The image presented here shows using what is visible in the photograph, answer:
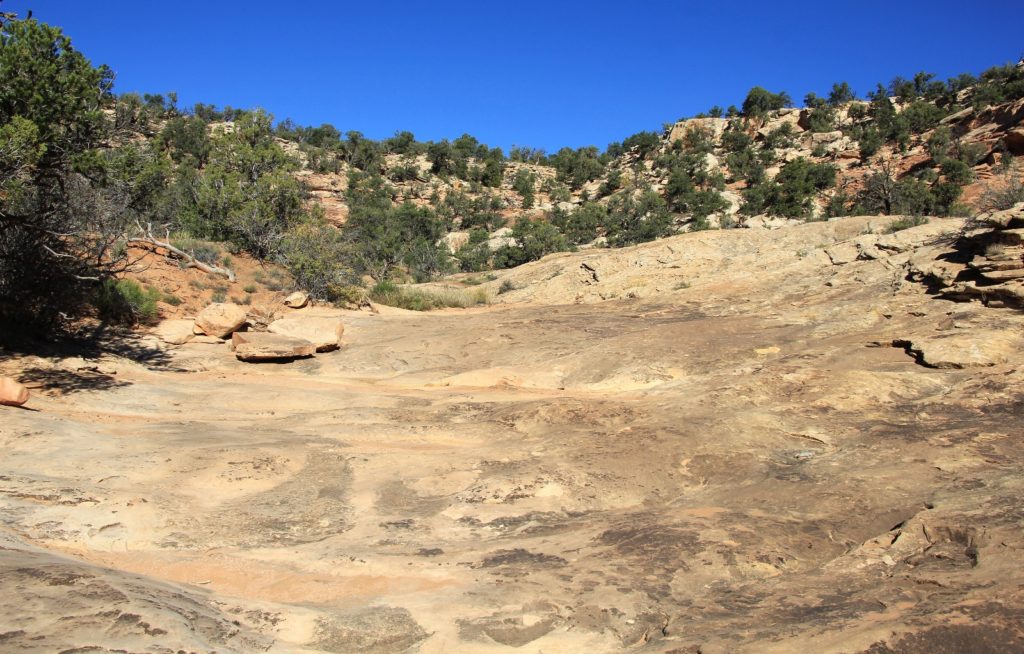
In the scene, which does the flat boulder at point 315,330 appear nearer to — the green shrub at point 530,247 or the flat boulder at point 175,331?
the flat boulder at point 175,331

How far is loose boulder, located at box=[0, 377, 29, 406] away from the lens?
7.45 metres

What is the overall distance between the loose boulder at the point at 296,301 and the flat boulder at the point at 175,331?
2.71 meters

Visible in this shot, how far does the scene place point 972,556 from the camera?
3965 mm

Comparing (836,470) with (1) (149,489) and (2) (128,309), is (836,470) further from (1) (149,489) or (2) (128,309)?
(2) (128,309)

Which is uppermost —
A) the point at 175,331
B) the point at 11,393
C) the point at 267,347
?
the point at 175,331

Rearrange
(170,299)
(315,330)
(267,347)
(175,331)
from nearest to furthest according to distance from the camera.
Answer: (267,347), (175,331), (315,330), (170,299)

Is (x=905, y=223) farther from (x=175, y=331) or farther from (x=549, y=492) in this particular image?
(x=175, y=331)

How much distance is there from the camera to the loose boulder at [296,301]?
15867mm

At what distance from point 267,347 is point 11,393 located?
443cm

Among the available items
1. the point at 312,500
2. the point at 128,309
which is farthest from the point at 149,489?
the point at 128,309

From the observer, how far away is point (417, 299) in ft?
59.0

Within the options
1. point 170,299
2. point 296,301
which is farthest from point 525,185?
point 170,299

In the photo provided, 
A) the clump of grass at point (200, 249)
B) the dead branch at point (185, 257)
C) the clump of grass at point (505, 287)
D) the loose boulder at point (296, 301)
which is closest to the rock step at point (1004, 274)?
the clump of grass at point (505, 287)

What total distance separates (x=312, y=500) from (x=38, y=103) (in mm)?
6877
